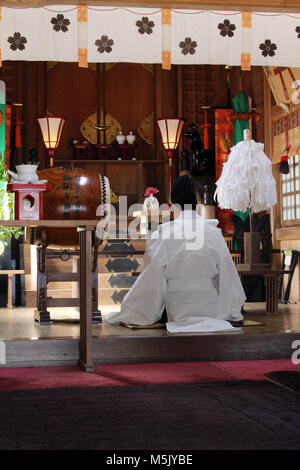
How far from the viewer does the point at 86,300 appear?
457 cm

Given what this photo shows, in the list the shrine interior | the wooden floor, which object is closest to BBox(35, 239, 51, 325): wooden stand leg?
the wooden floor

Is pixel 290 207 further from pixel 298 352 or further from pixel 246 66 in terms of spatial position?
pixel 298 352

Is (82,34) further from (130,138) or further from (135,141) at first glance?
(135,141)

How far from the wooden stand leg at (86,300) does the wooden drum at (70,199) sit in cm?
110

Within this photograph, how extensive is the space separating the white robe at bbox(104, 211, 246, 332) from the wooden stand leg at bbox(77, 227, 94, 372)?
2.83 ft

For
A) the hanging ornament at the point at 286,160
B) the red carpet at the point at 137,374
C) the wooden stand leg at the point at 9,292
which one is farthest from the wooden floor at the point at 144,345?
the hanging ornament at the point at 286,160

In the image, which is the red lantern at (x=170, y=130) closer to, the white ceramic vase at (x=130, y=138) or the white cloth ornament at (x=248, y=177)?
the white ceramic vase at (x=130, y=138)

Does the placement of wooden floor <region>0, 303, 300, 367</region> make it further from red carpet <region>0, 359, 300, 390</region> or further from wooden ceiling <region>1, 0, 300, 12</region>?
wooden ceiling <region>1, 0, 300, 12</region>

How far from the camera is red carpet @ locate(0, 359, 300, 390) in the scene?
13.5 ft

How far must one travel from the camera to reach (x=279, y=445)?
8.82 ft

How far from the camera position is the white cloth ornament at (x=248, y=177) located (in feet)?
21.7

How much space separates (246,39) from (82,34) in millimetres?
1399

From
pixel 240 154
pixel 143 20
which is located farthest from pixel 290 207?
pixel 143 20
